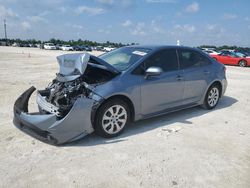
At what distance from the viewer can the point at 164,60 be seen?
17.7ft

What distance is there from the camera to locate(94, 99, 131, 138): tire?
4.34m

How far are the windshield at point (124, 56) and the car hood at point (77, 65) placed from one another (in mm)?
420

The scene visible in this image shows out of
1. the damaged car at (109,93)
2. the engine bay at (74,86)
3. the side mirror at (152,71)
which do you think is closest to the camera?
the damaged car at (109,93)

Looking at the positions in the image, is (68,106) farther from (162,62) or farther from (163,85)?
(162,62)

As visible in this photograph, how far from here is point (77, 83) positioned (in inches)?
172

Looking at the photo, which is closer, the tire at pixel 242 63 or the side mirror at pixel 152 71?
the side mirror at pixel 152 71

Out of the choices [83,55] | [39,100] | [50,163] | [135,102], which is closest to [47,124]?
[50,163]

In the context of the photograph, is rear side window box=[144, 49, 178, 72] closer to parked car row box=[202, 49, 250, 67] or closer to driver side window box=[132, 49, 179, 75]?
driver side window box=[132, 49, 179, 75]

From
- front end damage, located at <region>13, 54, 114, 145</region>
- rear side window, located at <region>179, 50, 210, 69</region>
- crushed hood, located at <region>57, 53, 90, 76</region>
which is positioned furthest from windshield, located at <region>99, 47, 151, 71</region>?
rear side window, located at <region>179, 50, 210, 69</region>

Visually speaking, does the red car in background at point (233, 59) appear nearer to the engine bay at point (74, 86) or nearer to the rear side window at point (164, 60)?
the rear side window at point (164, 60)

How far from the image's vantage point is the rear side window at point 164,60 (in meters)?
5.10

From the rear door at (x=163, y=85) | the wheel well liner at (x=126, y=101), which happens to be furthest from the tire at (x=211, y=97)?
the wheel well liner at (x=126, y=101)

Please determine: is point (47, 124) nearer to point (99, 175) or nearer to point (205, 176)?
point (99, 175)

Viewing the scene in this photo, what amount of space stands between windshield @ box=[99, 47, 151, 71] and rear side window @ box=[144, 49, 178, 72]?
18 cm
